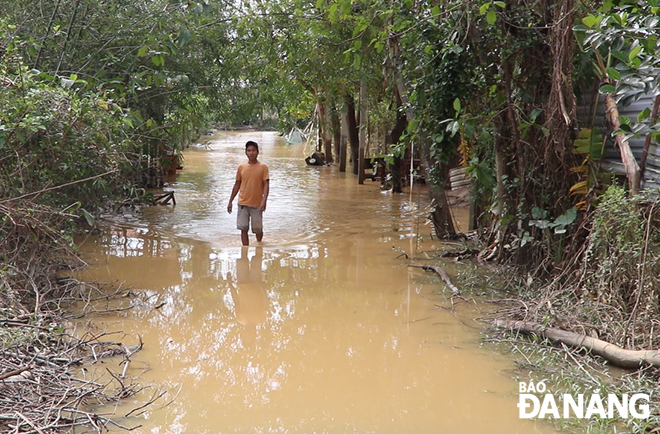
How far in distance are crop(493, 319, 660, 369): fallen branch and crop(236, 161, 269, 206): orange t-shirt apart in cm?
490

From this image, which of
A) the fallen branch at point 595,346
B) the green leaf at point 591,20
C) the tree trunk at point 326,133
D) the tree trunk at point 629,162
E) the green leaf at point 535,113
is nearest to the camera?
the green leaf at point 591,20

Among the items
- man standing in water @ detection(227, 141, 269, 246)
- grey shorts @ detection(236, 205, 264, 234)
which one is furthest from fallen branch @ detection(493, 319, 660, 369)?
grey shorts @ detection(236, 205, 264, 234)

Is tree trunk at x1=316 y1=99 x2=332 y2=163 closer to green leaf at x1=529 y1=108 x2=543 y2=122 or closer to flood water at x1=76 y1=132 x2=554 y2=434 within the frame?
flood water at x1=76 y1=132 x2=554 y2=434

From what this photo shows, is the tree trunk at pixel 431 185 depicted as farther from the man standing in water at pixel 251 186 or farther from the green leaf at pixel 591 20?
the green leaf at pixel 591 20

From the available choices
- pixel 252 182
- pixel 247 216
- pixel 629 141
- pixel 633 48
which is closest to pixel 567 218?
pixel 629 141

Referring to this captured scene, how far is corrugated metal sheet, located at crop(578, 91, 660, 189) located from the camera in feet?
22.4

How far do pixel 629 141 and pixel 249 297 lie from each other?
4.59 meters

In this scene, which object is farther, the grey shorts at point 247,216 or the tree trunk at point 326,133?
the tree trunk at point 326,133

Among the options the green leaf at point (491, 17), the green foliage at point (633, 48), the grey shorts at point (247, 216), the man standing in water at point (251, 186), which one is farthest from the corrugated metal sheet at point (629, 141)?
the grey shorts at point (247, 216)

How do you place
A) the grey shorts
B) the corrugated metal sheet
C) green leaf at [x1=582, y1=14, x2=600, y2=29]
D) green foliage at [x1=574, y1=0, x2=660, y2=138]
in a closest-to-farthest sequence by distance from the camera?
green foliage at [x1=574, y1=0, x2=660, y2=138]
green leaf at [x1=582, y1=14, x2=600, y2=29]
the corrugated metal sheet
the grey shorts

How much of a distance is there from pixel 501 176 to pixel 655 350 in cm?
356

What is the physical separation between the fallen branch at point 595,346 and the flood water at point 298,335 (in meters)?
0.42

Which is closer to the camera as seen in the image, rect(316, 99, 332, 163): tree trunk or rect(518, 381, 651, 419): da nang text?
rect(518, 381, 651, 419): da nang text

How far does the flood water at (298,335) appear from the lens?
193 inches
